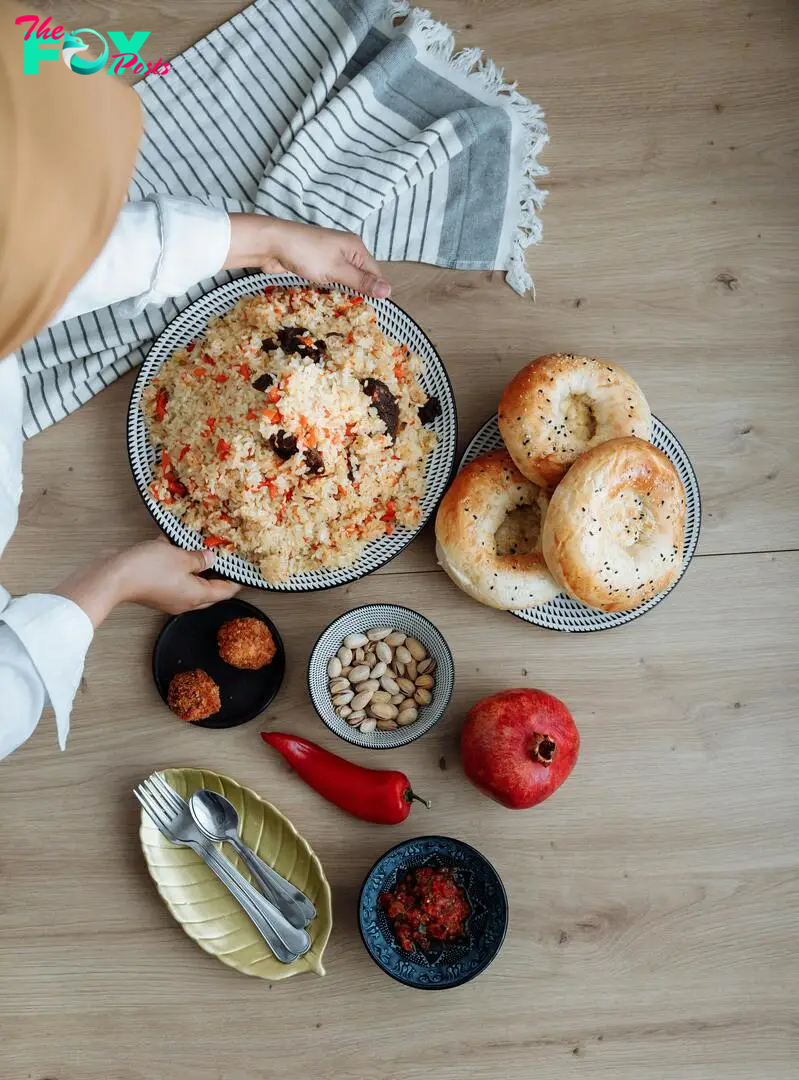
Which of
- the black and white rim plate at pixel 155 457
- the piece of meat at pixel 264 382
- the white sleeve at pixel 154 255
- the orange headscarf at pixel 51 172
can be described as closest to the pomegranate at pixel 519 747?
the black and white rim plate at pixel 155 457

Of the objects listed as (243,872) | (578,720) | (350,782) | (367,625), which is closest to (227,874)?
(243,872)

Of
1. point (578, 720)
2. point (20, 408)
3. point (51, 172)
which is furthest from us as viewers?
point (578, 720)

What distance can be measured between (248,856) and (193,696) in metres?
0.30

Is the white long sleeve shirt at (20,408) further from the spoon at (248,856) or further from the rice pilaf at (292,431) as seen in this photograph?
the spoon at (248,856)

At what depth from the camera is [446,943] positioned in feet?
5.13

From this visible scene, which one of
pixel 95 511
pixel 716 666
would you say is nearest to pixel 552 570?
pixel 716 666

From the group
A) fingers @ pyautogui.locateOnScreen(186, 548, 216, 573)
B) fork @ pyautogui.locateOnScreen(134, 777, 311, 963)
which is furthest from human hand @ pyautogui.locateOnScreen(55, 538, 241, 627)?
fork @ pyautogui.locateOnScreen(134, 777, 311, 963)

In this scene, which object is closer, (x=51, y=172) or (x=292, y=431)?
(x=51, y=172)

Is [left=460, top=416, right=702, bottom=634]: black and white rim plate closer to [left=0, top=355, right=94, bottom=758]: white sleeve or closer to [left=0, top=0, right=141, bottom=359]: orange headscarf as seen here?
[left=0, top=355, right=94, bottom=758]: white sleeve

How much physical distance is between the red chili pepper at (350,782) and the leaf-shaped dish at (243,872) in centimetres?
9

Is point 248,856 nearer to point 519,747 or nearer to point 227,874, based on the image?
point 227,874

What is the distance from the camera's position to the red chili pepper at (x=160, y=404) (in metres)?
1.62

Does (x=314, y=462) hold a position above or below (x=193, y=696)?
above

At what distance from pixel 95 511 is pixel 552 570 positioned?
2.86ft
